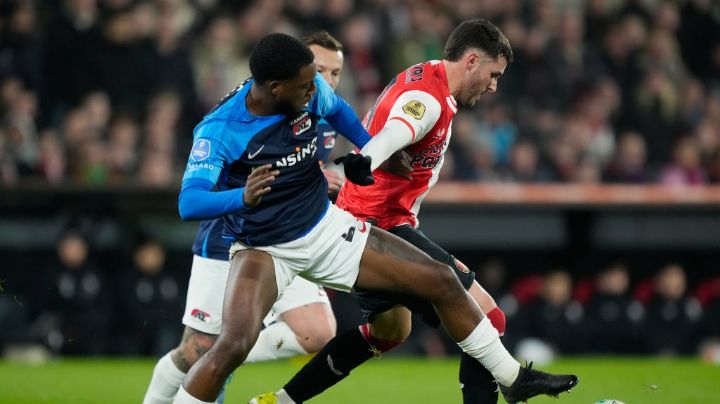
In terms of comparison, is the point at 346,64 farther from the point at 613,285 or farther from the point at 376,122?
the point at 376,122

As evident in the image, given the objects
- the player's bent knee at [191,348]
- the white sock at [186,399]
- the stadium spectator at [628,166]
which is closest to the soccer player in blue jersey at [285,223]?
the white sock at [186,399]

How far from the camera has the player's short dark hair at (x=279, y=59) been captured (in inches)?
226

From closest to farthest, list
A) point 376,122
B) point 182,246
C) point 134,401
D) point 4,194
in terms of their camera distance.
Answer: point 376,122 → point 134,401 → point 4,194 → point 182,246

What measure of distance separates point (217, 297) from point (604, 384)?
5.06 m

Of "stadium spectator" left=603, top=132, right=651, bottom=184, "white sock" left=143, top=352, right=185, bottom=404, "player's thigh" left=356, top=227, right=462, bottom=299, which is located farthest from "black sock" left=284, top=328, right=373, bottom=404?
"stadium spectator" left=603, top=132, right=651, bottom=184

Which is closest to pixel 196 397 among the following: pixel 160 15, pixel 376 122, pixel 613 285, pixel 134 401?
pixel 376 122

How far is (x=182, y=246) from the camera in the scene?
44.6 feet

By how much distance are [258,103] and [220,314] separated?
5.23ft

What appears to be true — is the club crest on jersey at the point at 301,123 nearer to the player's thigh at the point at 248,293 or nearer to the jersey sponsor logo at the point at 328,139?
the player's thigh at the point at 248,293

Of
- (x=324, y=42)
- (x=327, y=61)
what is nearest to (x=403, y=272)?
(x=327, y=61)

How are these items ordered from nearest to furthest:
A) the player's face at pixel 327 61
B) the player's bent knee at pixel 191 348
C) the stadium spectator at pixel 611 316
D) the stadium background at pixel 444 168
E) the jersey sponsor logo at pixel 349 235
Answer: the jersey sponsor logo at pixel 349 235, the player's bent knee at pixel 191 348, the player's face at pixel 327 61, the stadium background at pixel 444 168, the stadium spectator at pixel 611 316

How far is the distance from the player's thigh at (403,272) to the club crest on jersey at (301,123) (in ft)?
2.29

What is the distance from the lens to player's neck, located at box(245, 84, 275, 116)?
5.88 metres

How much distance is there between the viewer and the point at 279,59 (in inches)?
226
